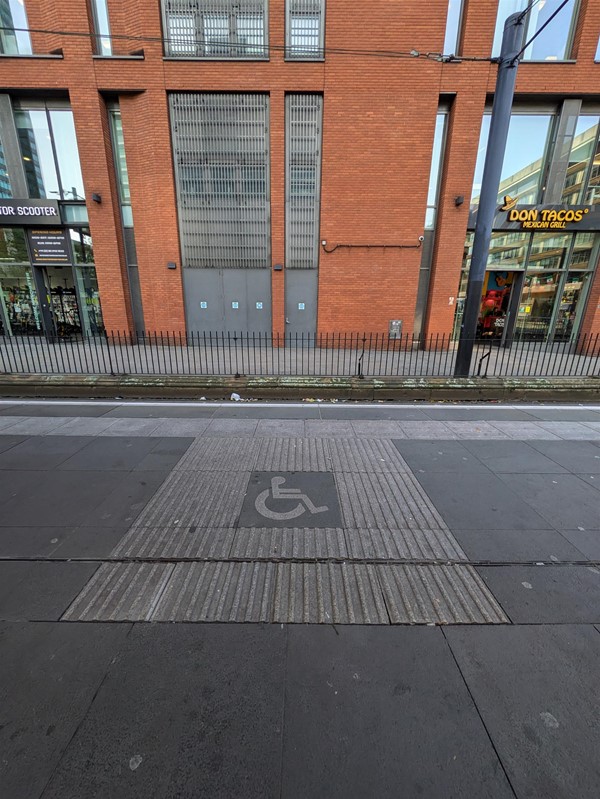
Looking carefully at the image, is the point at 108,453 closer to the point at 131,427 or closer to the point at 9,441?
the point at 131,427

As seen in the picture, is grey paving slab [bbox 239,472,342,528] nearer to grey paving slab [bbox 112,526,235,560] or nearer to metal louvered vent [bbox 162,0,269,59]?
grey paving slab [bbox 112,526,235,560]

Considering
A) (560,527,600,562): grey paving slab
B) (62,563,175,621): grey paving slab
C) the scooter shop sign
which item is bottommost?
(62,563,175,621): grey paving slab

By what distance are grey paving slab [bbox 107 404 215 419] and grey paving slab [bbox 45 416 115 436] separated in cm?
30

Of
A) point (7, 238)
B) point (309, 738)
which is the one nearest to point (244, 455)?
point (309, 738)

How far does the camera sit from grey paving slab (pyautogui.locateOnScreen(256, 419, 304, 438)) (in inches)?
203

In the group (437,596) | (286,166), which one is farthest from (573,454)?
(286,166)

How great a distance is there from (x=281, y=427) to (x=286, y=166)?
33.1 ft

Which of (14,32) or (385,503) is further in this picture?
(14,32)

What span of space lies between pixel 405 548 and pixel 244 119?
13394 mm

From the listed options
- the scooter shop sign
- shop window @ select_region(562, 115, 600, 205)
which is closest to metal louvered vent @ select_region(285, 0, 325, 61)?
shop window @ select_region(562, 115, 600, 205)

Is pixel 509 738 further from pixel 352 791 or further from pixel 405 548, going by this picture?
pixel 405 548

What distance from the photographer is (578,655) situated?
1.95 m

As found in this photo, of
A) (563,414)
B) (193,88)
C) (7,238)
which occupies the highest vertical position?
(193,88)

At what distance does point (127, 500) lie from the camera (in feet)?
11.2
